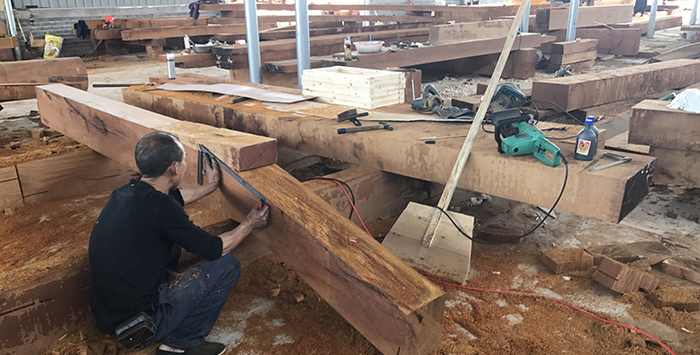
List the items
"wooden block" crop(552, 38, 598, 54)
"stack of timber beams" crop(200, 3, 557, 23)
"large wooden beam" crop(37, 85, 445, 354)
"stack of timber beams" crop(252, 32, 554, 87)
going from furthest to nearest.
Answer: "stack of timber beams" crop(200, 3, 557, 23), "wooden block" crop(552, 38, 598, 54), "stack of timber beams" crop(252, 32, 554, 87), "large wooden beam" crop(37, 85, 445, 354)

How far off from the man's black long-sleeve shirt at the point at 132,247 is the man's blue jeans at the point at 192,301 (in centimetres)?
8

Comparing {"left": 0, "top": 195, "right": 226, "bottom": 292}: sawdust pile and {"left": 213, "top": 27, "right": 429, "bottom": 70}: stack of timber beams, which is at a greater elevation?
{"left": 213, "top": 27, "right": 429, "bottom": 70}: stack of timber beams

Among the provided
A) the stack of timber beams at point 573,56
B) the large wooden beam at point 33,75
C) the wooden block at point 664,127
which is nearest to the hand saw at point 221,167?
the wooden block at point 664,127

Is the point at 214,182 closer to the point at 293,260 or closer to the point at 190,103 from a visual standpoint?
the point at 293,260

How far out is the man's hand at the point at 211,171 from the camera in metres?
2.74

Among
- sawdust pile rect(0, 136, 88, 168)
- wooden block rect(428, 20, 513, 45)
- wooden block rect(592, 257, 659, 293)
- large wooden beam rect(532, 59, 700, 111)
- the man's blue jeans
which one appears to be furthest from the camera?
wooden block rect(428, 20, 513, 45)

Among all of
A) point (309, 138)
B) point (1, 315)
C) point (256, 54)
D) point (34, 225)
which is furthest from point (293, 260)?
point (256, 54)

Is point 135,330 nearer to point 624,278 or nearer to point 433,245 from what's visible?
point 433,245

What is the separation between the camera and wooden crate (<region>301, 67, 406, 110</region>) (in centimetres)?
414

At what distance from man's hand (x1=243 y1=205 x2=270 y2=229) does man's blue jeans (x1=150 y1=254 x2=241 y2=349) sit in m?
0.23

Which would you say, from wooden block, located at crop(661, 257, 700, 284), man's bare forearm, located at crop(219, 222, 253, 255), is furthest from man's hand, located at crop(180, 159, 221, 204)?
wooden block, located at crop(661, 257, 700, 284)

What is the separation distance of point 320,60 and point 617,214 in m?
5.52

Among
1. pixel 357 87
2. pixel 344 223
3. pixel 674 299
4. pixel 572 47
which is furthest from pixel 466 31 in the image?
pixel 344 223

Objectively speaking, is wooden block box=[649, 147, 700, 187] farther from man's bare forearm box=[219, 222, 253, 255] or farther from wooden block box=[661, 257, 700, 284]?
man's bare forearm box=[219, 222, 253, 255]
